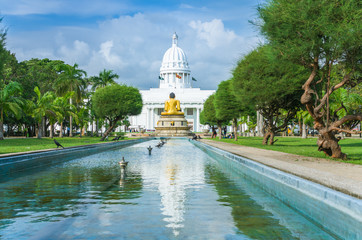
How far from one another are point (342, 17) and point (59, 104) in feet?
138

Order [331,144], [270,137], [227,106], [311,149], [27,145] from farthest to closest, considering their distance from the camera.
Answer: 1. [227,106]
2. [270,137]
3. [27,145]
4. [311,149]
5. [331,144]

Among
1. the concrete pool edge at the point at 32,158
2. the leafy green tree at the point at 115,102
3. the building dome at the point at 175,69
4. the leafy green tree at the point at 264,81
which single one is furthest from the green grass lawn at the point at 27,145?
the building dome at the point at 175,69

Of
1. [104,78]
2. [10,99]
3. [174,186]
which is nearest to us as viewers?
[174,186]

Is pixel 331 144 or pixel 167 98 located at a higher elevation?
pixel 167 98

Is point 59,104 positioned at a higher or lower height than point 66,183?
higher

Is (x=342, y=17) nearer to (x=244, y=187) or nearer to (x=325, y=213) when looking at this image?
(x=244, y=187)

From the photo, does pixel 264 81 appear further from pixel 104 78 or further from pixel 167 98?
pixel 167 98

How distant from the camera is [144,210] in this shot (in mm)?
7684

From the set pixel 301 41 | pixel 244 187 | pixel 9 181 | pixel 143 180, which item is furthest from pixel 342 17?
pixel 9 181

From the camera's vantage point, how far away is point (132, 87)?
51156mm

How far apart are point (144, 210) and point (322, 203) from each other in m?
3.26

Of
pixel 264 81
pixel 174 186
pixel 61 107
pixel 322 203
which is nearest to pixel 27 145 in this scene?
pixel 264 81

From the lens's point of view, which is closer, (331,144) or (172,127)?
(331,144)

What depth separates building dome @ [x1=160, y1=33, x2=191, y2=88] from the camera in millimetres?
173250
